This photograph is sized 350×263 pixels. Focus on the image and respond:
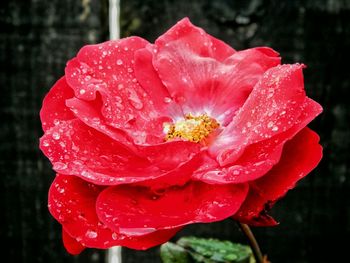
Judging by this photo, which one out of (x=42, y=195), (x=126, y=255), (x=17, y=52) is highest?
(x=17, y=52)

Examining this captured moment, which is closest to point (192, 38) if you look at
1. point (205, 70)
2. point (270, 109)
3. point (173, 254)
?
point (205, 70)

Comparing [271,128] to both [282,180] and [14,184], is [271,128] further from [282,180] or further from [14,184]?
[14,184]

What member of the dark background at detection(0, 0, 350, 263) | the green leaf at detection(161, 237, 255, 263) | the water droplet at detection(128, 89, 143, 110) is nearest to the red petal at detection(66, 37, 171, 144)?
the water droplet at detection(128, 89, 143, 110)

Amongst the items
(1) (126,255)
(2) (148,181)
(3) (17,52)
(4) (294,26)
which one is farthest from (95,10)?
(2) (148,181)

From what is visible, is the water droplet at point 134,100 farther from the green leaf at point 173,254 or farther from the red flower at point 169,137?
the green leaf at point 173,254

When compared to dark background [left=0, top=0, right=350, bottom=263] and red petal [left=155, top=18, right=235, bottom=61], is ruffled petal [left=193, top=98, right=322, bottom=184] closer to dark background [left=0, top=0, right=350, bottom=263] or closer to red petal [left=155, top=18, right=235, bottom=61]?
red petal [left=155, top=18, right=235, bottom=61]

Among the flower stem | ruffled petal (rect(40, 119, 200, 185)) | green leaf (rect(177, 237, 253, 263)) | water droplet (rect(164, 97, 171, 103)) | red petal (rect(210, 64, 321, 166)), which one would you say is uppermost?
red petal (rect(210, 64, 321, 166))

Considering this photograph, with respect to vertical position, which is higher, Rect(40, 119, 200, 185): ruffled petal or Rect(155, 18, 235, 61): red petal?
Answer: Rect(155, 18, 235, 61): red petal

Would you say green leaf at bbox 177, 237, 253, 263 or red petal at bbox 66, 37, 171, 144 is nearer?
red petal at bbox 66, 37, 171, 144
